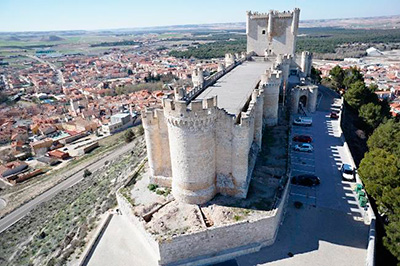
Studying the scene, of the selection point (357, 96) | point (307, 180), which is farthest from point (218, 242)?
point (357, 96)

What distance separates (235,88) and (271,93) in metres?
3.84

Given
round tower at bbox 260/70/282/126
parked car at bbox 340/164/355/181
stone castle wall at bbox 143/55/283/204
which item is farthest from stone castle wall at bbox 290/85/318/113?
stone castle wall at bbox 143/55/283/204

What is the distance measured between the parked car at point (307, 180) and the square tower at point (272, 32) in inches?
1044

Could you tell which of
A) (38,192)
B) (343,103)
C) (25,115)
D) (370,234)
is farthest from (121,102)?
(370,234)

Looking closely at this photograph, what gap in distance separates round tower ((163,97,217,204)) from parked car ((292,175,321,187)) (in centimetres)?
788

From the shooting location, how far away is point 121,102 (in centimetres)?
8612

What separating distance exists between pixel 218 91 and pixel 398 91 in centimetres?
7660

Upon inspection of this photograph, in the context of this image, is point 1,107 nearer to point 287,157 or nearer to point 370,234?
point 287,157

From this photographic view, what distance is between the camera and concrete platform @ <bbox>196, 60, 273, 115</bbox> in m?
23.4

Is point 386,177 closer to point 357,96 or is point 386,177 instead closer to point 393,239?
point 393,239

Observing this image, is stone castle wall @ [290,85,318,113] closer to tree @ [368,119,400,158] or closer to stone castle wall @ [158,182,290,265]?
tree @ [368,119,400,158]

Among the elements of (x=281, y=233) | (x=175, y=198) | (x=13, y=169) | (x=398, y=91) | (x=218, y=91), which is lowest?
(x=13, y=169)

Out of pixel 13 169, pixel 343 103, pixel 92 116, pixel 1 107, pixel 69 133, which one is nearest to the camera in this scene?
pixel 343 103

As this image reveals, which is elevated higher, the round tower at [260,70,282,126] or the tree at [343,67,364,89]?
the round tower at [260,70,282,126]
